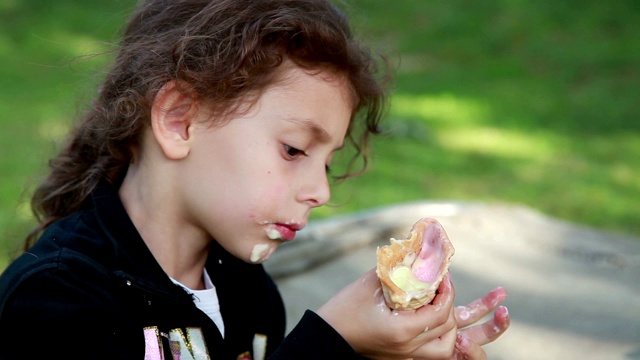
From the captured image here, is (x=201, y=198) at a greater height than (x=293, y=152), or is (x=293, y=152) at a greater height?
(x=293, y=152)

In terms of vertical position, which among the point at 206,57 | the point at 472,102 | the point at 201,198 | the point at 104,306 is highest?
the point at 472,102

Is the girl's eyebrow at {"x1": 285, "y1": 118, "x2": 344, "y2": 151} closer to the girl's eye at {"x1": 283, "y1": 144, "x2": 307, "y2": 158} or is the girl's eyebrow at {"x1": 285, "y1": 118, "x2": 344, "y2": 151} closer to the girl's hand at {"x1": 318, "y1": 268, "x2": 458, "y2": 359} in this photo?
the girl's eye at {"x1": 283, "y1": 144, "x2": 307, "y2": 158}

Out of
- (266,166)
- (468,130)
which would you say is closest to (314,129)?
(266,166)

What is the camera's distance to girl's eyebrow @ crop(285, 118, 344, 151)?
1822 millimetres

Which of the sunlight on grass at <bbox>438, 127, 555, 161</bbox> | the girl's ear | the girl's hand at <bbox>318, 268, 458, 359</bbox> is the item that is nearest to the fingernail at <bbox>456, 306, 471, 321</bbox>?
the girl's hand at <bbox>318, 268, 458, 359</bbox>

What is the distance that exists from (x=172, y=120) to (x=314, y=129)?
0.94 feet

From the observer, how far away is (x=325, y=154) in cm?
187

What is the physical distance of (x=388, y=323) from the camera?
1746 millimetres

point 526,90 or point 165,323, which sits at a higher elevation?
point 526,90

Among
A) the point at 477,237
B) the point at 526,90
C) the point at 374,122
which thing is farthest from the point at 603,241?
the point at 526,90

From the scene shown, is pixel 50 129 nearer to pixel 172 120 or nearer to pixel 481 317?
pixel 172 120

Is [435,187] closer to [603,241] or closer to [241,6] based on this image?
[603,241]

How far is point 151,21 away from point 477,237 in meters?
2.43

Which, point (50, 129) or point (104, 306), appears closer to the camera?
point (104, 306)
